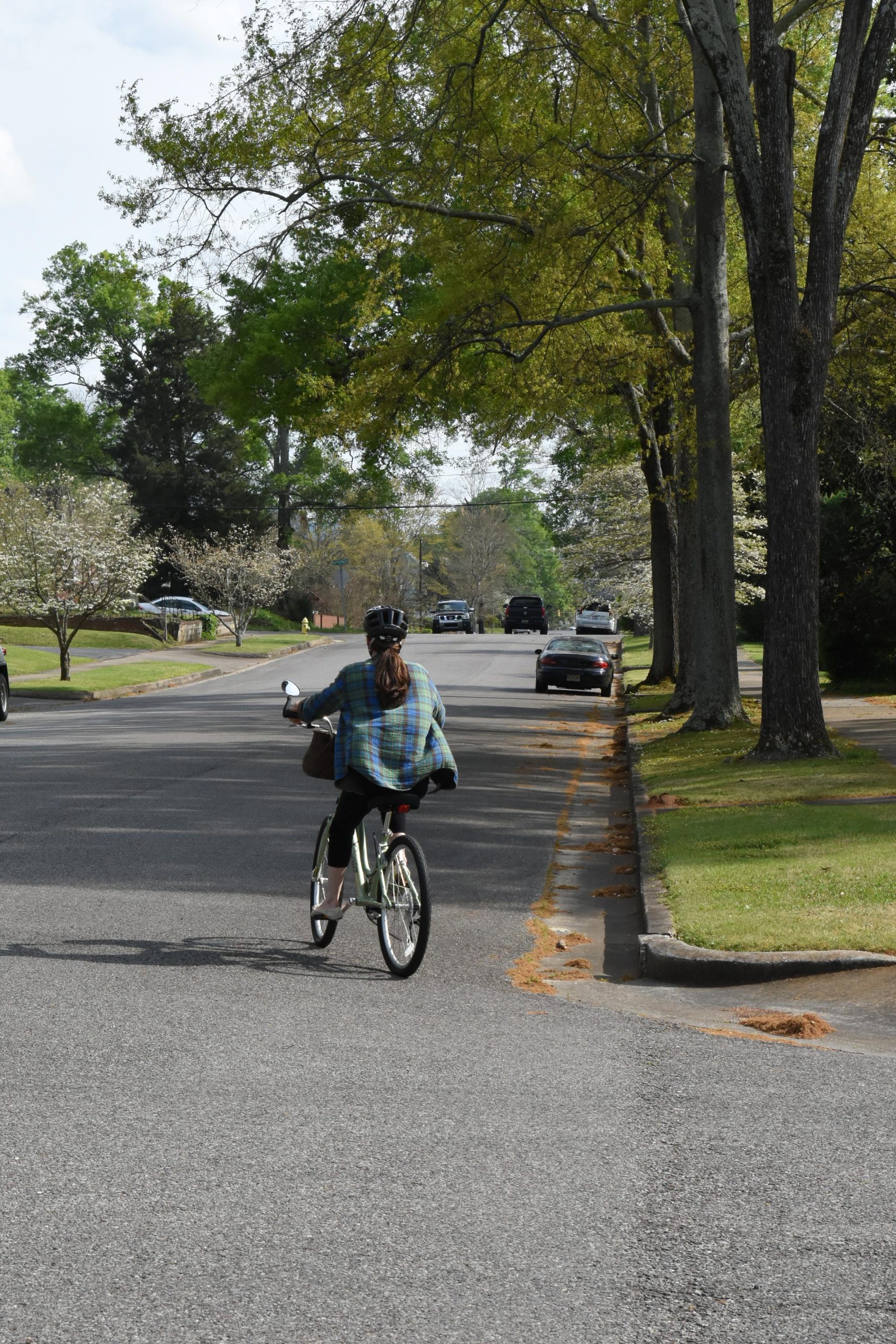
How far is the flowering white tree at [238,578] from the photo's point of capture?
56.9m

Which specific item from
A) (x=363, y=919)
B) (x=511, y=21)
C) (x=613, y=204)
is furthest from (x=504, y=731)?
(x=363, y=919)

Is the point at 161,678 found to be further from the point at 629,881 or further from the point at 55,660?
the point at 629,881

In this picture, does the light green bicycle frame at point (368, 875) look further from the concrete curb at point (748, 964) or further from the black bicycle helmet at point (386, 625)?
the concrete curb at point (748, 964)

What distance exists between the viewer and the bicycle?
7.70 meters

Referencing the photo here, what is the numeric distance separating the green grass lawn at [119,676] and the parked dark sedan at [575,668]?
970 cm

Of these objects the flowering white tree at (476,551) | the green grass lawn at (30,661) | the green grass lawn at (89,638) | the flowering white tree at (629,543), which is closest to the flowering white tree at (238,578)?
the green grass lawn at (89,638)

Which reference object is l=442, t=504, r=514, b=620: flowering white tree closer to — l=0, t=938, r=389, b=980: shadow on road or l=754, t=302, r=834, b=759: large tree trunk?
l=754, t=302, r=834, b=759: large tree trunk

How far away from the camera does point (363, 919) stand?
969cm

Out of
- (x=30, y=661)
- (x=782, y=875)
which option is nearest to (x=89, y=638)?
(x=30, y=661)

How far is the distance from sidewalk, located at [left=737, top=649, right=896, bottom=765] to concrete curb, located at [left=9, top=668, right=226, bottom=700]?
13724mm

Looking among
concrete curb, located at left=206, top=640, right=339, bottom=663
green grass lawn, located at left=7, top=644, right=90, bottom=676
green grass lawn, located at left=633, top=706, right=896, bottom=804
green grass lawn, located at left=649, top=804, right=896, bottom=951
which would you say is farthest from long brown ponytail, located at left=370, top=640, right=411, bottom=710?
concrete curb, located at left=206, top=640, right=339, bottom=663

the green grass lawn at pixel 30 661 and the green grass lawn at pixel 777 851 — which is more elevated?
the green grass lawn at pixel 30 661

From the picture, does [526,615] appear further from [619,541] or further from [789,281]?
[789,281]

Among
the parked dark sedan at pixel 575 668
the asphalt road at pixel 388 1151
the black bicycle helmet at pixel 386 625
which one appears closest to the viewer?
the asphalt road at pixel 388 1151
